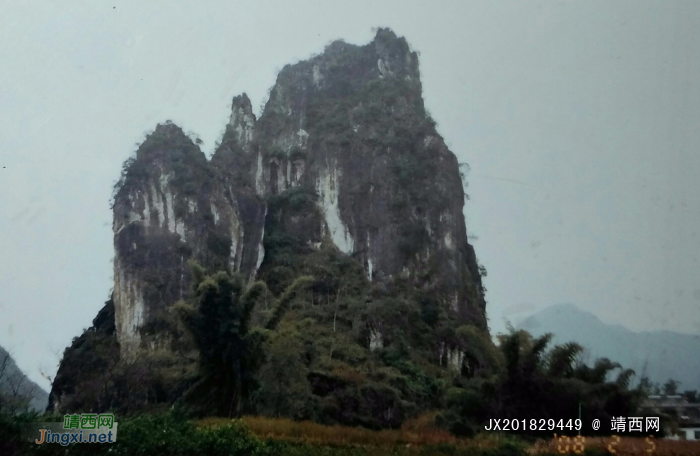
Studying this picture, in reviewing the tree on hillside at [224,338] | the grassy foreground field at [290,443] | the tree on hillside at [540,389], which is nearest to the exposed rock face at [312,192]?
the tree on hillside at [224,338]

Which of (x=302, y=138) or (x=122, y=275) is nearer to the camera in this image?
(x=122, y=275)

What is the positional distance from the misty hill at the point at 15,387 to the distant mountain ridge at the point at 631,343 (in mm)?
6703

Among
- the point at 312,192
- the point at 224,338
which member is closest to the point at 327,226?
the point at 312,192

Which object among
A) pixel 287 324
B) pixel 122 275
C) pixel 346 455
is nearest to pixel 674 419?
pixel 346 455

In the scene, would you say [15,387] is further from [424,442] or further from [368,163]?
[368,163]

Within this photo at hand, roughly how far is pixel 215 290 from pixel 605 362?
526 centimetres

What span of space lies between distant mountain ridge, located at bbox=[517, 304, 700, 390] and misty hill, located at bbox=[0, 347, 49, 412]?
22.0 ft

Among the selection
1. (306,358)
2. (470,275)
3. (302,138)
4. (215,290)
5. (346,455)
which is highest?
(302,138)

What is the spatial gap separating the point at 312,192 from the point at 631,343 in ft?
37.3

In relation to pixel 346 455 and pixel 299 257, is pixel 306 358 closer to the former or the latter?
pixel 346 455

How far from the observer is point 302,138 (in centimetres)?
2066

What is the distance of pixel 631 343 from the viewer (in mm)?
A: 9164

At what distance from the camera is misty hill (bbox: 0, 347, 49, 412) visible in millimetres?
8562

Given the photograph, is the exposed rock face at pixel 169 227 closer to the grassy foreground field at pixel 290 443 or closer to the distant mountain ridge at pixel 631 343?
the grassy foreground field at pixel 290 443
